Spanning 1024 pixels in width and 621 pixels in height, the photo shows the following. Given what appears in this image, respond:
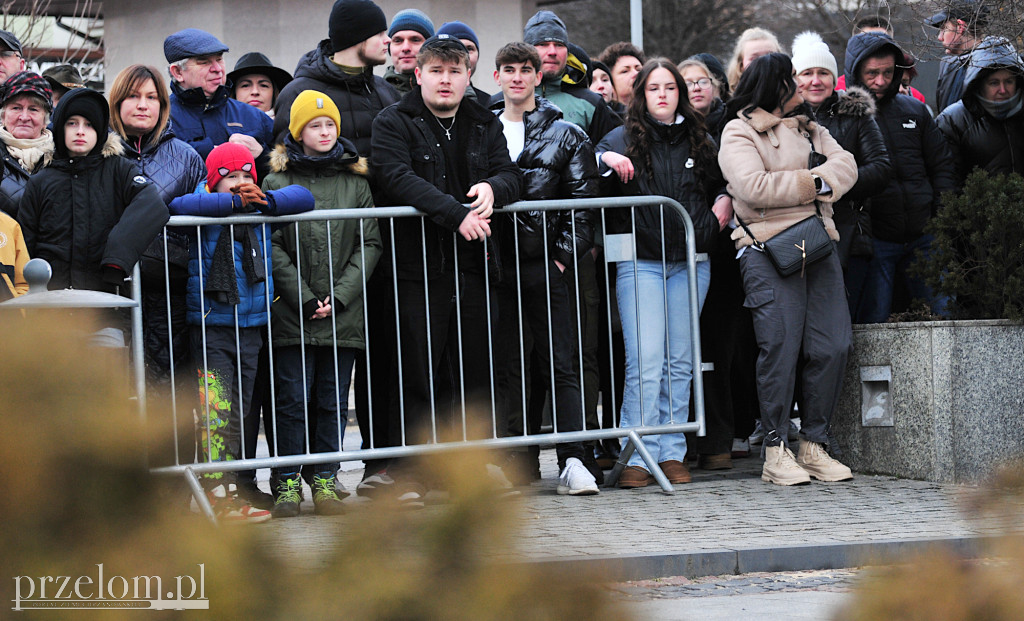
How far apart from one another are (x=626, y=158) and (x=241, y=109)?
2.34 metres

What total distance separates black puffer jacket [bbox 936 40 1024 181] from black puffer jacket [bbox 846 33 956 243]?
23cm

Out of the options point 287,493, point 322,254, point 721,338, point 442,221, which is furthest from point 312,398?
point 721,338

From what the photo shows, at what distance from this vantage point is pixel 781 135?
24.4ft

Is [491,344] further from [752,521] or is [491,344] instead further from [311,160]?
[752,521]

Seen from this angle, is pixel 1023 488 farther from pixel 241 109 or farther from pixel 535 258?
pixel 241 109

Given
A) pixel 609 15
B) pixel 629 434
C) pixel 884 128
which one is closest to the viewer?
pixel 629 434

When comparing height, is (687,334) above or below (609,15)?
below

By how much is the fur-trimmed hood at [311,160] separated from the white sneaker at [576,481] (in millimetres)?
2042

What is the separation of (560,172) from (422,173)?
0.90 m

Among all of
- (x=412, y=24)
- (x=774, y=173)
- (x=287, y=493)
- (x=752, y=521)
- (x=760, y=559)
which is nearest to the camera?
(x=760, y=559)

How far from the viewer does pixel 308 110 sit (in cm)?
677

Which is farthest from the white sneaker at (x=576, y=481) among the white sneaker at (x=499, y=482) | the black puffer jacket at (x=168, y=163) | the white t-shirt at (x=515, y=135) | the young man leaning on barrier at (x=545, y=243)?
the white sneaker at (x=499, y=482)

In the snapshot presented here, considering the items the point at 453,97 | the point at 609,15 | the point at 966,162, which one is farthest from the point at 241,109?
the point at 609,15

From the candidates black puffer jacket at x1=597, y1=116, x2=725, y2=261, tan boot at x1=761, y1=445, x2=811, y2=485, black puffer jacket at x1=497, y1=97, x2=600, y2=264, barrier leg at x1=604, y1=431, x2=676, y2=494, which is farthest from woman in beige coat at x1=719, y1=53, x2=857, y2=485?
black puffer jacket at x1=497, y1=97, x2=600, y2=264
